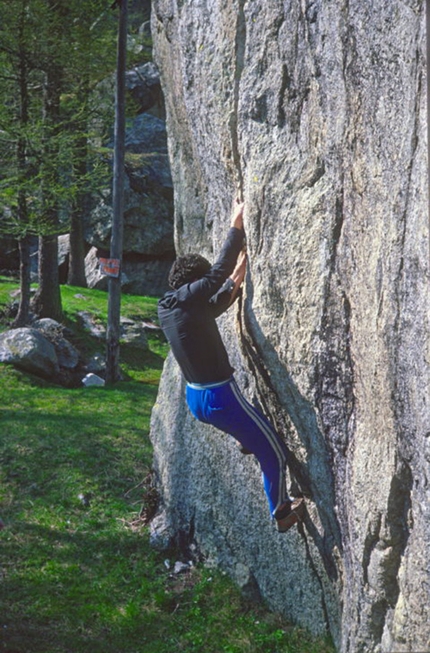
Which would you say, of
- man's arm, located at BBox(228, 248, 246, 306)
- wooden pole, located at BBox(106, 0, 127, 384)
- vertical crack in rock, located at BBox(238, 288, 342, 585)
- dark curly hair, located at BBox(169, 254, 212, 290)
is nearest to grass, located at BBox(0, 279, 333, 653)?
vertical crack in rock, located at BBox(238, 288, 342, 585)

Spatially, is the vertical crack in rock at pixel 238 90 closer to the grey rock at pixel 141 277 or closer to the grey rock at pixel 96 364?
the grey rock at pixel 96 364

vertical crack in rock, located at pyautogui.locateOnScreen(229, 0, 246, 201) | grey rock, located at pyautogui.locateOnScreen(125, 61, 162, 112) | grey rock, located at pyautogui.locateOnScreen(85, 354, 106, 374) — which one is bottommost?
grey rock, located at pyautogui.locateOnScreen(85, 354, 106, 374)

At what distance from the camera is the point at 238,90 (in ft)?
22.1

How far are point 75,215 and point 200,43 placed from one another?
1801 centimetres

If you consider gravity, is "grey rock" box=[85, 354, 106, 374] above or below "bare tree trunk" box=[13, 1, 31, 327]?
below

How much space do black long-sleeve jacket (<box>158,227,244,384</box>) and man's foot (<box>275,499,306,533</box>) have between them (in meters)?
1.30

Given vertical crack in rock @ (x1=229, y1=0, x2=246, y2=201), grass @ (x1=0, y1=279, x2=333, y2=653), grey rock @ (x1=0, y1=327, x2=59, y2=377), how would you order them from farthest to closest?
grey rock @ (x1=0, y1=327, x2=59, y2=377), grass @ (x1=0, y1=279, x2=333, y2=653), vertical crack in rock @ (x1=229, y1=0, x2=246, y2=201)

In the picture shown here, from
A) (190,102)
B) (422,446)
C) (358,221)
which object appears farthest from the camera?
(190,102)

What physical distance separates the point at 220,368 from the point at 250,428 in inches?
23.9

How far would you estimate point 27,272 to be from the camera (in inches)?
730

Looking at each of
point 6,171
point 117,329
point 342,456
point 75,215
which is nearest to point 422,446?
point 342,456

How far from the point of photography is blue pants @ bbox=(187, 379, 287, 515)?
6742mm

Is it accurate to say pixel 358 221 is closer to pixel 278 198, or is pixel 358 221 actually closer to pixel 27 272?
pixel 278 198

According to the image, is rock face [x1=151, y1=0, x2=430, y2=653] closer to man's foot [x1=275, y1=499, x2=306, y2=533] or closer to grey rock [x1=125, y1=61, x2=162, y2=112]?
man's foot [x1=275, y1=499, x2=306, y2=533]
